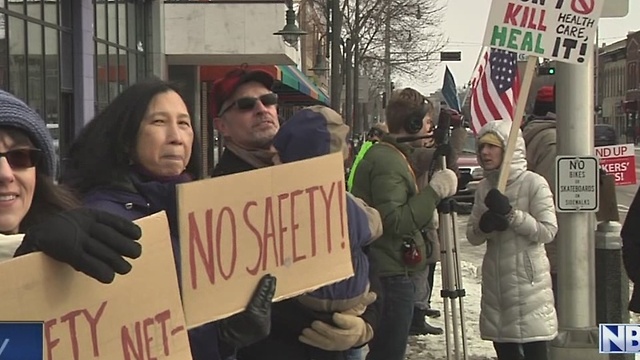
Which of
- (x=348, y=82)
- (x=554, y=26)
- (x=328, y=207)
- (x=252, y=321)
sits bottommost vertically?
(x=252, y=321)

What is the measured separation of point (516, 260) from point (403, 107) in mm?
1355

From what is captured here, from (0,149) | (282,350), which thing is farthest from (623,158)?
(0,149)

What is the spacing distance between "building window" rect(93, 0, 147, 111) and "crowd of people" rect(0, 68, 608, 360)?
867cm

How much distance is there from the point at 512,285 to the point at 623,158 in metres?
2.96

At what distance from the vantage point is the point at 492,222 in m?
5.29

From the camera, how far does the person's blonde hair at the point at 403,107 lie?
6.06 m

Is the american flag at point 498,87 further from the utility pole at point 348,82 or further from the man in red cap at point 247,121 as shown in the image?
the utility pole at point 348,82

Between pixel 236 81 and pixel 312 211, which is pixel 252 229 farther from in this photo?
pixel 236 81

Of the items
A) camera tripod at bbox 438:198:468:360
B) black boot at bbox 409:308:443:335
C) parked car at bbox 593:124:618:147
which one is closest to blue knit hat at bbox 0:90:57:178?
camera tripod at bbox 438:198:468:360

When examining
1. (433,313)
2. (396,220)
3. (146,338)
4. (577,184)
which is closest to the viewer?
(146,338)

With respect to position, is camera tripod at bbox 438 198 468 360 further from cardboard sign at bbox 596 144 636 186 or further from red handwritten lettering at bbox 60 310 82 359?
red handwritten lettering at bbox 60 310 82 359

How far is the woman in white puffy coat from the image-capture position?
533 centimetres

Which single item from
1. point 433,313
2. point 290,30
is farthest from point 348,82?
point 433,313

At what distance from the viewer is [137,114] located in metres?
2.77
